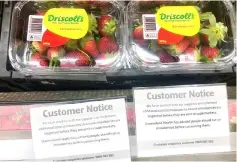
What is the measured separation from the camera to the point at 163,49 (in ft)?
3.37

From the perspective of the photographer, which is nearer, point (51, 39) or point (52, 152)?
point (52, 152)

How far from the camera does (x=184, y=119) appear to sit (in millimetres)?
881

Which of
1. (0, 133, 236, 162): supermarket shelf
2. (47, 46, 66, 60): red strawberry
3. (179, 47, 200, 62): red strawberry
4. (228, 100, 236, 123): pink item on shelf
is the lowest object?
(0, 133, 236, 162): supermarket shelf

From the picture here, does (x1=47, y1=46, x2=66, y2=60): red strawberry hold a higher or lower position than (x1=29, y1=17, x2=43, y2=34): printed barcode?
lower

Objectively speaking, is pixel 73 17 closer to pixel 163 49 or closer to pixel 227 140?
pixel 163 49

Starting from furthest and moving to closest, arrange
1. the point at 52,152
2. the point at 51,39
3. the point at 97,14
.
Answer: the point at 97,14 → the point at 51,39 → the point at 52,152

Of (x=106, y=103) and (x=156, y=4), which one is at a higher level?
(x=156, y=4)

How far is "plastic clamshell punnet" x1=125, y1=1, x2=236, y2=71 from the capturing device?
1.01 m

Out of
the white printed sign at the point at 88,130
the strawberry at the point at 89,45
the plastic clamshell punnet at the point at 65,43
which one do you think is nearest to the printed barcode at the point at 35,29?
the plastic clamshell punnet at the point at 65,43

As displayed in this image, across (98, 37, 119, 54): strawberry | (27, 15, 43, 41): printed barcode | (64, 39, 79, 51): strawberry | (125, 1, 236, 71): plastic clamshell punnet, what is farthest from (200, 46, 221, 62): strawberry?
→ (27, 15, 43, 41): printed barcode

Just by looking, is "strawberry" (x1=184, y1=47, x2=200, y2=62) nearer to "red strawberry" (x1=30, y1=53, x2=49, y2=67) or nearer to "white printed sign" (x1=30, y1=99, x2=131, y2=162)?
"white printed sign" (x1=30, y1=99, x2=131, y2=162)

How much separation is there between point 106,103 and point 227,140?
0.31m

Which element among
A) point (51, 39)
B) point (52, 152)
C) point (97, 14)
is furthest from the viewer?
point (97, 14)

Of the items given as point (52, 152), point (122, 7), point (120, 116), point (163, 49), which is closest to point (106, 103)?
point (120, 116)
